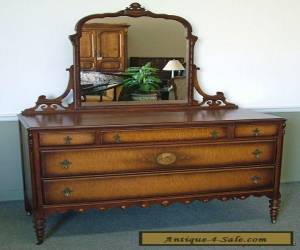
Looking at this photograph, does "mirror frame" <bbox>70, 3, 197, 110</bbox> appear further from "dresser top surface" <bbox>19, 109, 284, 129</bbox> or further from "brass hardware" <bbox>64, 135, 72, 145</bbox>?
"brass hardware" <bbox>64, 135, 72, 145</bbox>

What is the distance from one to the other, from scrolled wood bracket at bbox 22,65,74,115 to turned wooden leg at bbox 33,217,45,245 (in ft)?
2.48

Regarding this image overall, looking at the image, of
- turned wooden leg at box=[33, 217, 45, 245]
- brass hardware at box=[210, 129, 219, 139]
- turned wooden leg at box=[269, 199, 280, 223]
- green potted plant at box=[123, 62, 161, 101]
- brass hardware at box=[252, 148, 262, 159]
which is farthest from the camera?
green potted plant at box=[123, 62, 161, 101]

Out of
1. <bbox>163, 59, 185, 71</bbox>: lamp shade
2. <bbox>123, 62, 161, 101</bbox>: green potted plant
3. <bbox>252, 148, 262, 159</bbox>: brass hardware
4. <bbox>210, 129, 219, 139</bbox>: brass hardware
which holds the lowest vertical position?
<bbox>252, 148, 262, 159</bbox>: brass hardware

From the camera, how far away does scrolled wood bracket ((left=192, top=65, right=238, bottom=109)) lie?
279 centimetres

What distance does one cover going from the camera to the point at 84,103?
2.61m

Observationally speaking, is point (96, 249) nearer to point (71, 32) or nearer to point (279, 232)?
point (279, 232)

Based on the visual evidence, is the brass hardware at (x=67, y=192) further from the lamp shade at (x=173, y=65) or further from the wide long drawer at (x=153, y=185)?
the lamp shade at (x=173, y=65)

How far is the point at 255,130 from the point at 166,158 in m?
0.62

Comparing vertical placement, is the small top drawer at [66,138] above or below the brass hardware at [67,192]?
above

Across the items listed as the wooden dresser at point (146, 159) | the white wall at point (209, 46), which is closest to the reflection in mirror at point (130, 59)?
the white wall at point (209, 46)

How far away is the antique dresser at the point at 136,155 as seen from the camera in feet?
6.94

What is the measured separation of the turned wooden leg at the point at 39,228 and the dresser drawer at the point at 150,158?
0.96 feet

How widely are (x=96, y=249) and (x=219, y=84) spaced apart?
5.13ft

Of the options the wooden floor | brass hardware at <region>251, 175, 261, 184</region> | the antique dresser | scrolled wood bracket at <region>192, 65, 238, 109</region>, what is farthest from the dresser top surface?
the wooden floor
